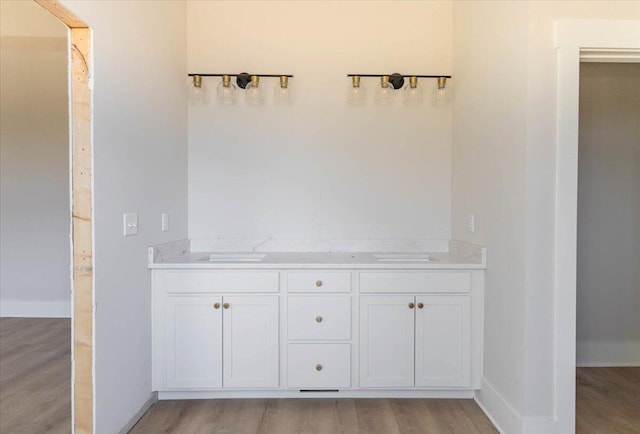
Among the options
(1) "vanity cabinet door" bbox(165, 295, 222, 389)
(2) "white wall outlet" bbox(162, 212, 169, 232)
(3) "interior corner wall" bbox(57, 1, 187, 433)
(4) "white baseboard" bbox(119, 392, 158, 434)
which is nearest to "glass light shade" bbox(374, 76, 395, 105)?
(3) "interior corner wall" bbox(57, 1, 187, 433)

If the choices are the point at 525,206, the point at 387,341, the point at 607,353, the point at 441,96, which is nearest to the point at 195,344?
the point at 387,341

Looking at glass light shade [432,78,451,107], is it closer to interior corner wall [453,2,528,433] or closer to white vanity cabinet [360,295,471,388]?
interior corner wall [453,2,528,433]

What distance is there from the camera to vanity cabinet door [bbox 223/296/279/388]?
2480 mm

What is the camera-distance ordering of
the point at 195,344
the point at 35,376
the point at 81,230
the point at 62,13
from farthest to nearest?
1. the point at 35,376
2. the point at 195,344
3. the point at 81,230
4. the point at 62,13

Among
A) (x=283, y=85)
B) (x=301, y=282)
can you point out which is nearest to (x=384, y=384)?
(x=301, y=282)

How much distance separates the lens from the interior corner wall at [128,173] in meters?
1.87

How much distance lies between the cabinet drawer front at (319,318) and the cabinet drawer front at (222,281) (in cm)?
20

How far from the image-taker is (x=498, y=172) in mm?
2240

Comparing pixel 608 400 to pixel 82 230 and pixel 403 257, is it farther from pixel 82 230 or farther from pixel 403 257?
pixel 82 230

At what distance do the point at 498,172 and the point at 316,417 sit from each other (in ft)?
5.92

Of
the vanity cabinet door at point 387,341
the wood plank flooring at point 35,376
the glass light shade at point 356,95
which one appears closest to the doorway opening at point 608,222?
the vanity cabinet door at point 387,341

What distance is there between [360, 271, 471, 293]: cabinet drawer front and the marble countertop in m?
0.05

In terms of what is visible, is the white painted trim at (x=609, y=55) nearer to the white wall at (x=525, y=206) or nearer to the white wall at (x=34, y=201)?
the white wall at (x=525, y=206)

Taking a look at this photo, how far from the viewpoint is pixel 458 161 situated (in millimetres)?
2910
